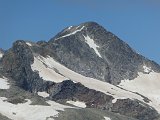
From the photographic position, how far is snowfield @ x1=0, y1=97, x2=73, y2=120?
164 metres

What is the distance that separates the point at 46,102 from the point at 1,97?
1080 cm

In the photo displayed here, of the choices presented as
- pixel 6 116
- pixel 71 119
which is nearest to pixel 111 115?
pixel 71 119

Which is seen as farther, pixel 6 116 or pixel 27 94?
pixel 27 94

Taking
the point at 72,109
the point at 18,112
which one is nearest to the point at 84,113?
the point at 72,109

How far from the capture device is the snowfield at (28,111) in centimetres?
16438

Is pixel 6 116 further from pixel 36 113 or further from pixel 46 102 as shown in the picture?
pixel 46 102

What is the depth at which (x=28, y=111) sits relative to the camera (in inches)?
6654

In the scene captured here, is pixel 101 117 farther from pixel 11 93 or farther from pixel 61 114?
pixel 11 93

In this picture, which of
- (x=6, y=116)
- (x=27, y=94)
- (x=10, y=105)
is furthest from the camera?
(x=27, y=94)

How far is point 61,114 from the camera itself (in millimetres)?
169125

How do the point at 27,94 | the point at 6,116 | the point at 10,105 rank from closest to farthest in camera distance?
the point at 6,116, the point at 10,105, the point at 27,94

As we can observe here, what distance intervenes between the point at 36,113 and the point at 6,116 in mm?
7485

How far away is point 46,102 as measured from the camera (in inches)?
7101

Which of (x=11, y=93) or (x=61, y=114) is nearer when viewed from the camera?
(x=61, y=114)
